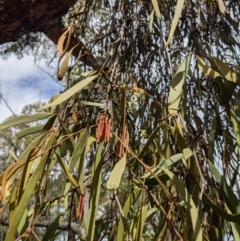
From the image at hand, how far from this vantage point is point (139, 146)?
3.36 ft

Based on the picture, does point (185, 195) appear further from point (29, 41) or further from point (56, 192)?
point (56, 192)

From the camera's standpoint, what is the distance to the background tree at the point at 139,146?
0.61 metres

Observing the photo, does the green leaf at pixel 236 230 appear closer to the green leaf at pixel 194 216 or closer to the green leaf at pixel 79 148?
the green leaf at pixel 194 216

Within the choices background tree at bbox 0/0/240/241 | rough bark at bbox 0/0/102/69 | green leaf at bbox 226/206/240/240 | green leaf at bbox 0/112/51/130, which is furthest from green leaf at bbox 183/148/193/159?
rough bark at bbox 0/0/102/69

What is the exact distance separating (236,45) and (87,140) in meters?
0.65

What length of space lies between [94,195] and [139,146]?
43 centimetres

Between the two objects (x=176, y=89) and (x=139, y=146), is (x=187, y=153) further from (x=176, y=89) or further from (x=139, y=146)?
(x=139, y=146)

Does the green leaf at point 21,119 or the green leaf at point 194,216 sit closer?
the green leaf at point 194,216

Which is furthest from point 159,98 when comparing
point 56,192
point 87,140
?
point 56,192

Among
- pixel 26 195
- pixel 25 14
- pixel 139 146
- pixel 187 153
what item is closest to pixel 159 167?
pixel 187 153

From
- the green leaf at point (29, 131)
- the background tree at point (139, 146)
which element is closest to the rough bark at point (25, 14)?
the background tree at point (139, 146)

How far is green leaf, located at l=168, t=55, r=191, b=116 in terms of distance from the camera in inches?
26.9

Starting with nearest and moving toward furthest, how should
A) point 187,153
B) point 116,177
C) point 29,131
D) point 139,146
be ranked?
point 116,177 → point 187,153 → point 29,131 → point 139,146

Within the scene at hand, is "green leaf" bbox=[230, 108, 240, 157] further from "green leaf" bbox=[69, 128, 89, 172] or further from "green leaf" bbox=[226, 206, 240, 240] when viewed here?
"green leaf" bbox=[69, 128, 89, 172]
